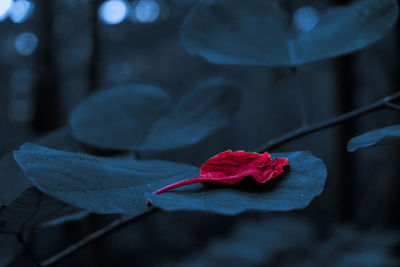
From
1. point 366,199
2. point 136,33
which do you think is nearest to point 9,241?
point 366,199

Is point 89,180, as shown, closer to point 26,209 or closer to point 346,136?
point 26,209

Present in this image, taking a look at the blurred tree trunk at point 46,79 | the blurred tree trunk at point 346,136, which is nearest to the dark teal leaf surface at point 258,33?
the blurred tree trunk at point 346,136

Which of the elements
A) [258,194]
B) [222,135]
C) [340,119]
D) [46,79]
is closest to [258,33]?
[340,119]

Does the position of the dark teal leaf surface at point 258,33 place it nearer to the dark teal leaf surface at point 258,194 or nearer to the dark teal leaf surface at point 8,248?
the dark teal leaf surface at point 258,194

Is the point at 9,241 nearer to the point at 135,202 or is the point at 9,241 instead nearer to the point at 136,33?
the point at 135,202

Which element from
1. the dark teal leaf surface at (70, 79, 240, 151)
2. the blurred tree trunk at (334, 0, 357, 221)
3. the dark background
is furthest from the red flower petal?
the blurred tree trunk at (334, 0, 357, 221)

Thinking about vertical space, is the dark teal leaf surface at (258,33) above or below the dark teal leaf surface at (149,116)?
above

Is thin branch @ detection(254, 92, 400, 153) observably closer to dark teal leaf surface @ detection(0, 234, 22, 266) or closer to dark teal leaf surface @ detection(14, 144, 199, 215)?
dark teal leaf surface @ detection(14, 144, 199, 215)

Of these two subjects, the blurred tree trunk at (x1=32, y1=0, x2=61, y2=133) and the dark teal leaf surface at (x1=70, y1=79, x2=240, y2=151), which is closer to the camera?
the dark teal leaf surface at (x1=70, y1=79, x2=240, y2=151)
